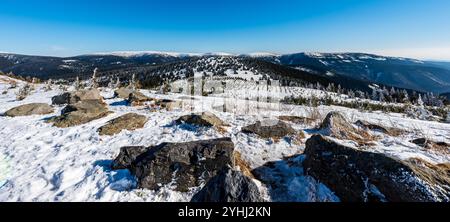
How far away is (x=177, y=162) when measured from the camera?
26.7 ft

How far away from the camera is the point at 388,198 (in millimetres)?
6000

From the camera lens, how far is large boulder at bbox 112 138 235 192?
7621 millimetres

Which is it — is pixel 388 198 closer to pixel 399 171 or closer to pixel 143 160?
pixel 399 171

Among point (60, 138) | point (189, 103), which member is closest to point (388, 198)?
point (60, 138)

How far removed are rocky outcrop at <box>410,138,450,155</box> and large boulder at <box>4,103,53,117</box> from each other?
2139 centimetres

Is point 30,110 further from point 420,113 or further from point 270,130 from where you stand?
point 420,113

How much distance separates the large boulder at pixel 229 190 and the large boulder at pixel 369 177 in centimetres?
250

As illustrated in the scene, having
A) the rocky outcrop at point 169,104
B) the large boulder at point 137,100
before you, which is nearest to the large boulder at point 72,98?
the large boulder at point 137,100

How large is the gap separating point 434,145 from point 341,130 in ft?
12.9

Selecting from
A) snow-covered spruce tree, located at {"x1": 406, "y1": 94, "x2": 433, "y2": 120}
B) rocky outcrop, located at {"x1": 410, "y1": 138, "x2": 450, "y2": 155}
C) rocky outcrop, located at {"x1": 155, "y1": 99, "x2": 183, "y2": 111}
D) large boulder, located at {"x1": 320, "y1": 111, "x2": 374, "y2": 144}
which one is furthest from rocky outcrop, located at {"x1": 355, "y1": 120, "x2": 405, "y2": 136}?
rocky outcrop, located at {"x1": 155, "y1": 99, "x2": 183, "y2": 111}

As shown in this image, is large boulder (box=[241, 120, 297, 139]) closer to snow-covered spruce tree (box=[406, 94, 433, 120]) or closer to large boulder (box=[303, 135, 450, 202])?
large boulder (box=[303, 135, 450, 202])

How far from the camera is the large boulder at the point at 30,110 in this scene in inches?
591

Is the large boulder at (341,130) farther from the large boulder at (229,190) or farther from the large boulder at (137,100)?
the large boulder at (137,100)

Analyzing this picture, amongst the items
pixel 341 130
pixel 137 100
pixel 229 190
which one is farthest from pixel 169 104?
pixel 229 190
